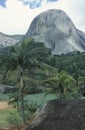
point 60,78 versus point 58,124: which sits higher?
point 58,124

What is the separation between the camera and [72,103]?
25.9 meters

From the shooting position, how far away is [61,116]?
25.1m

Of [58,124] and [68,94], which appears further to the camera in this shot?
[68,94]

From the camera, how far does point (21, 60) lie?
45.4 meters

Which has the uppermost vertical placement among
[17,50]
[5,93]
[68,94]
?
[17,50]

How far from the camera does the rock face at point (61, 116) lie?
24094 mm

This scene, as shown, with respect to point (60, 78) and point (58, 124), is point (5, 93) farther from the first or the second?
point (58, 124)

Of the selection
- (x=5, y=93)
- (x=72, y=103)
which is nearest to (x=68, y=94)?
(x=72, y=103)

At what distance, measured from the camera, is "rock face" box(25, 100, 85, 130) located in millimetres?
24094

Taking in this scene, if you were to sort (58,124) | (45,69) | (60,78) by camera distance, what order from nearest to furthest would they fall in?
(58,124), (45,69), (60,78)

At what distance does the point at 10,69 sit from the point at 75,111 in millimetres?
22433

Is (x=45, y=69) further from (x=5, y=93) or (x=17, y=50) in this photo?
(x=5, y=93)

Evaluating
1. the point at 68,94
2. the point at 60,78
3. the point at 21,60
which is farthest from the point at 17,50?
the point at 68,94

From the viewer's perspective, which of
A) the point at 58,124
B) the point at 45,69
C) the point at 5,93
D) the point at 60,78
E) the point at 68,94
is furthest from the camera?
the point at 5,93
